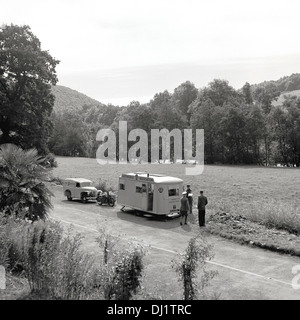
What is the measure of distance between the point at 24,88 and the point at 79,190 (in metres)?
14.3

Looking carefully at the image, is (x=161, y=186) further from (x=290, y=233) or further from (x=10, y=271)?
(x=10, y=271)

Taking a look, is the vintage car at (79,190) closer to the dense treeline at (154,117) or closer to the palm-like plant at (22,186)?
the dense treeline at (154,117)

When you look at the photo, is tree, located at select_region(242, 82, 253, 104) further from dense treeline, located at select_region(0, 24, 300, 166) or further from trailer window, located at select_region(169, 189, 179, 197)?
trailer window, located at select_region(169, 189, 179, 197)

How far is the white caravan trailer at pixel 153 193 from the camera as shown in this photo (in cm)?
2192

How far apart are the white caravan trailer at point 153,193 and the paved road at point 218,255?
29.0 inches

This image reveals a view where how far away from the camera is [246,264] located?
14.1 meters

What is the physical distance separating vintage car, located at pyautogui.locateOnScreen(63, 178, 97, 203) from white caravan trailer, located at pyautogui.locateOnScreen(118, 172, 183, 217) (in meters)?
5.20

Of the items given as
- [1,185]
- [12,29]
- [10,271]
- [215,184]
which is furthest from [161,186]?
[12,29]

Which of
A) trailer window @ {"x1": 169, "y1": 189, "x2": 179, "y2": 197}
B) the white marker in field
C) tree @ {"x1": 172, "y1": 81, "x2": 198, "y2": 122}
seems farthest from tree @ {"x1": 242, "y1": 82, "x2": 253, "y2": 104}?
the white marker in field

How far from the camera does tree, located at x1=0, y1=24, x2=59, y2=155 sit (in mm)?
35281

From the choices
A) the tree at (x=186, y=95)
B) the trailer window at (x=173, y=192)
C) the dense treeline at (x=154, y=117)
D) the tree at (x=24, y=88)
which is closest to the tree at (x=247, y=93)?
the dense treeline at (x=154, y=117)

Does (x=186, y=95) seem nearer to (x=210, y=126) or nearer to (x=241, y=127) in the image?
(x=210, y=126)

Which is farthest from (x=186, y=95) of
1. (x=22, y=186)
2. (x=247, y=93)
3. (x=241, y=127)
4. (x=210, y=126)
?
(x=22, y=186)
